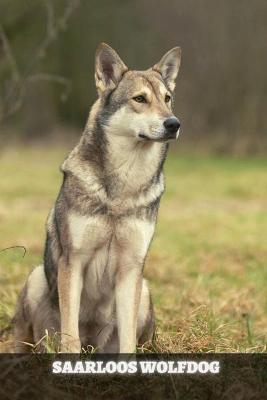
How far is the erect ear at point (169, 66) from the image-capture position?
16.6 ft

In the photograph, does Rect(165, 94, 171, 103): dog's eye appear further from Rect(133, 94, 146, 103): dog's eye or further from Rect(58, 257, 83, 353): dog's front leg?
Rect(58, 257, 83, 353): dog's front leg

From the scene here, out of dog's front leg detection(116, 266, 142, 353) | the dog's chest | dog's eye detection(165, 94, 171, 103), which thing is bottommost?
dog's front leg detection(116, 266, 142, 353)

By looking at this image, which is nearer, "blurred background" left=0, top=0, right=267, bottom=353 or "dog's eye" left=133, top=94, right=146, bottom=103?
"dog's eye" left=133, top=94, right=146, bottom=103

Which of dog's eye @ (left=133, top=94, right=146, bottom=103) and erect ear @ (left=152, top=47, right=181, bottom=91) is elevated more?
erect ear @ (left=152, top=47, right=181, bottom=91)

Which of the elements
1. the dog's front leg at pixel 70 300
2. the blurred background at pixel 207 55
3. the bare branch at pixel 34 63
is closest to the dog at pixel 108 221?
the dog's front leg at pixel 70 300

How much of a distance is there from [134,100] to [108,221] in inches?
30.7

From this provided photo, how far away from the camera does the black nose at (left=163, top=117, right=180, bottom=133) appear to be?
4.49 metres

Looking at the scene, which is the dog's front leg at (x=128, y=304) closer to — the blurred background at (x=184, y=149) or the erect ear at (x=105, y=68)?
the blurred background at (x=184, y=149)

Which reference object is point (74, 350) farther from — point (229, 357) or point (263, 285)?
point (263, 285)

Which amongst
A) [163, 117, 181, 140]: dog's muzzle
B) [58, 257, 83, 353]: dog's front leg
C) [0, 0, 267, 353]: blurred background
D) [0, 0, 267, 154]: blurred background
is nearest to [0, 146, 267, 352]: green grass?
[0, 0, 267, 353]: blurred background

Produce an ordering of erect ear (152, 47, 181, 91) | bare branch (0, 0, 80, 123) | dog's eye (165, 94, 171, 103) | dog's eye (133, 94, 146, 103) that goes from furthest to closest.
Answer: bare branch (0, 0, 80, 123) < erect ear (152, 47, 181, 91) < dog's eye (165, 94, 171, 103) < dog's eye (133, 94, 146, 103)

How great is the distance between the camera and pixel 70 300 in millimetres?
4469

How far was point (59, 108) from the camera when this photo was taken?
3136 centimetres

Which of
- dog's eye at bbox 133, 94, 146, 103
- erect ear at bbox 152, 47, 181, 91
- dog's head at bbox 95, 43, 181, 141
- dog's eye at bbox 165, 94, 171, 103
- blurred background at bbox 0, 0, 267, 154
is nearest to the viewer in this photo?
dog's head at bbox 95, 43, 181, 141
